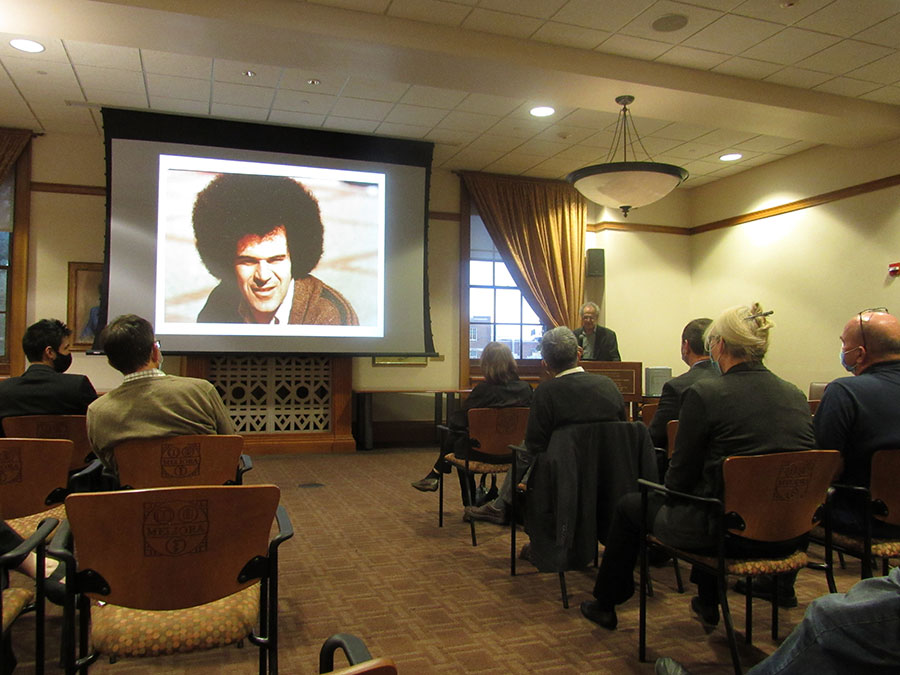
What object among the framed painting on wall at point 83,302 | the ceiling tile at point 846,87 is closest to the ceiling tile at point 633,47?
the ceiling tile at point 846,87

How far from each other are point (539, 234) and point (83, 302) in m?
5.21

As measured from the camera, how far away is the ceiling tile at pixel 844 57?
191 inches

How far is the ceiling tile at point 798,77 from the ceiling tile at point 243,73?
4.09 metres

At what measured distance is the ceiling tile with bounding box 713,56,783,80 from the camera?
516cm

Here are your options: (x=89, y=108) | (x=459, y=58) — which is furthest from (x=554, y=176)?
(x=89, y=108)

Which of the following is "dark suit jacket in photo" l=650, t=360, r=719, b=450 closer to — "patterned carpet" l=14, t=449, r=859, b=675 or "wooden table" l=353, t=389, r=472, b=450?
"patterned carpet" l=14, t=449, r=859, b=675

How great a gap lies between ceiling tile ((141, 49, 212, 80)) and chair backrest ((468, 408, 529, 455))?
11.8ft

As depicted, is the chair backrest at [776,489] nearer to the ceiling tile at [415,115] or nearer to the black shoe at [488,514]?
the black shoe at [488,514]

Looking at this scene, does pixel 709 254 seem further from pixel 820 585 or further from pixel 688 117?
pixel 820 585

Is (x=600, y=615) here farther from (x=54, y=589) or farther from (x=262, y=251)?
(x=262, y=251)

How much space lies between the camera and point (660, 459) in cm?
348

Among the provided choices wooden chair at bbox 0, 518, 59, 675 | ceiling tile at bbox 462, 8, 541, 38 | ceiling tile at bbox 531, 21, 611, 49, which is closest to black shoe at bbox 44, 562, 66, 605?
wooden chair at bbox 0, 518, 59, 675

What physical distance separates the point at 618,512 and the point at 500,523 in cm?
165

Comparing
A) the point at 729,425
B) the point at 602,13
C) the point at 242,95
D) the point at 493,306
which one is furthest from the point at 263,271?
the point at 729,425
